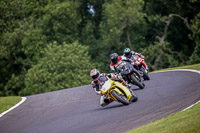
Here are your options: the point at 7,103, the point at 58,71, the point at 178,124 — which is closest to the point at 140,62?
the point at 7,103

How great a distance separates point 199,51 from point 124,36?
12765mm

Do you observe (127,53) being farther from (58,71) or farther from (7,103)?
(58,71)

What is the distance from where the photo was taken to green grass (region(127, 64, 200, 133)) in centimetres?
748

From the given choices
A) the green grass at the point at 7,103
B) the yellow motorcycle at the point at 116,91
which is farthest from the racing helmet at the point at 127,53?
the green grass at the point at 7,103

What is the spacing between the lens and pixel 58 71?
41.6 m

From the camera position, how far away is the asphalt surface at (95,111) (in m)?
10.5

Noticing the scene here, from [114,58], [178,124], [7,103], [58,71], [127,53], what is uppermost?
[114,58]

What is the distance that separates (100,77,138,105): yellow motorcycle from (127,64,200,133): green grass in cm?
334

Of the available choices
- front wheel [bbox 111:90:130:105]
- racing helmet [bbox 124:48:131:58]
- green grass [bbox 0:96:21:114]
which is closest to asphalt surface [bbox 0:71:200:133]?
front wheel [bbox 111:90:130:105]

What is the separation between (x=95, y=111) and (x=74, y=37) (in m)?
38.3

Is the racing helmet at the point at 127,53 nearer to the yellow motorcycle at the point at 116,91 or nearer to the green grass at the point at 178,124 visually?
the yellow motorcycle at the point at 116,91

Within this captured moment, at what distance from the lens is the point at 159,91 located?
15.0 m

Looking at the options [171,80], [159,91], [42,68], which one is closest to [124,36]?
[42,68]

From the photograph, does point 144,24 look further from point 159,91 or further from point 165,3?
point 159,91
